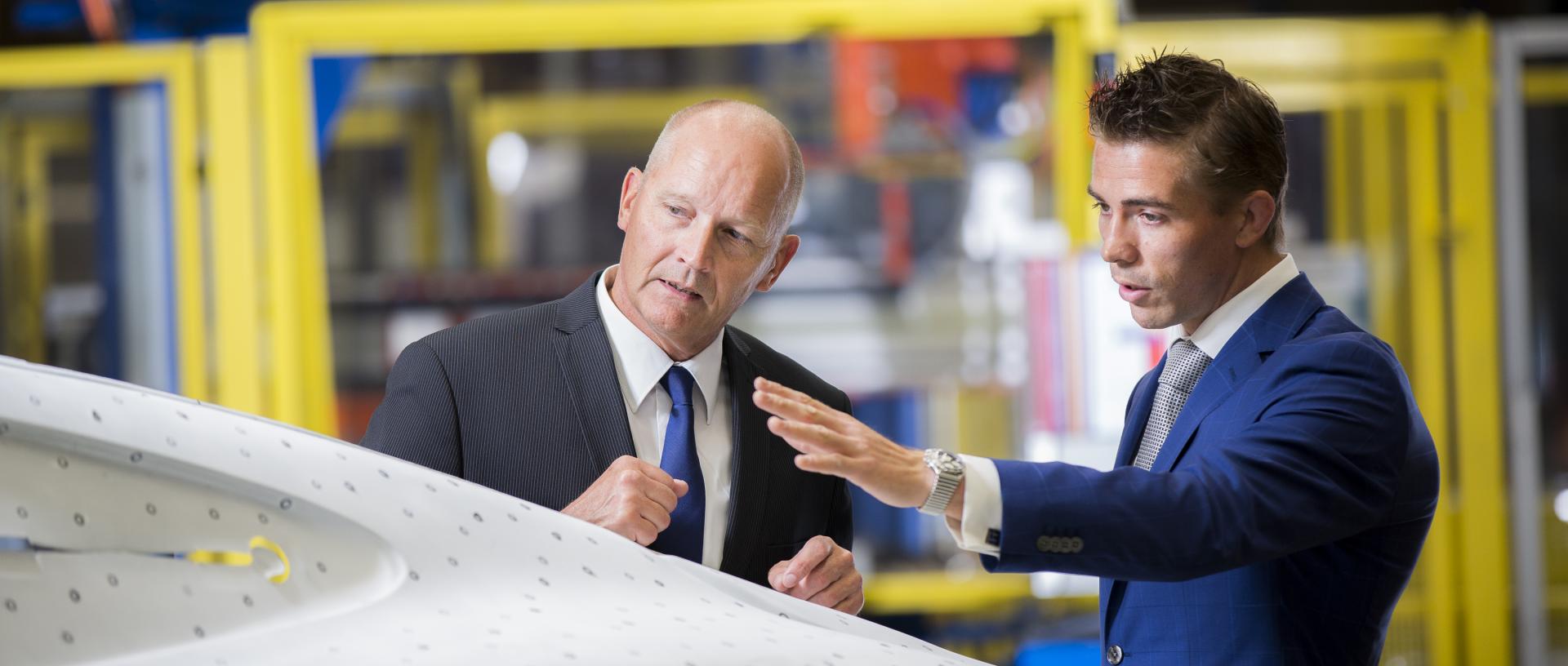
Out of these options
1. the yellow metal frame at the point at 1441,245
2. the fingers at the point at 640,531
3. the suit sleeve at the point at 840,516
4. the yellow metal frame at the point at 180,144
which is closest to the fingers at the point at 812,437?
the fingers at the point at 640,531

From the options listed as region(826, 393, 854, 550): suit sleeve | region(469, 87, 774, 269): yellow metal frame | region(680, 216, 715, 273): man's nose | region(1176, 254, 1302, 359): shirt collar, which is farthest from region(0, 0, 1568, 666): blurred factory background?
region(1176, 254, 1302, 359): shirt collar

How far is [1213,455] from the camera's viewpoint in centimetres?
132

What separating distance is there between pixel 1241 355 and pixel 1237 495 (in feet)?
0.85

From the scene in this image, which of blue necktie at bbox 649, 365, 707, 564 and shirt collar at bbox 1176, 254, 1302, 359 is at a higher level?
shirt collar at bbox 1176, 254, 1302, 359

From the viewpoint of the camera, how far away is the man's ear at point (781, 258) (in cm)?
Result: 184

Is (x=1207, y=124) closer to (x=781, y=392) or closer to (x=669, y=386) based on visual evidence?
(x=781, y=392)

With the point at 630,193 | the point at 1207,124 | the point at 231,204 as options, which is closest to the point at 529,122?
the point at 231,204

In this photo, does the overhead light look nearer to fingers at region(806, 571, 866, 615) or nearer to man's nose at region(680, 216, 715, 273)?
man's nose at region(680, 216, 715, 273)

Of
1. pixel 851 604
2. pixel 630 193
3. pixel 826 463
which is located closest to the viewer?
pixel 826 463

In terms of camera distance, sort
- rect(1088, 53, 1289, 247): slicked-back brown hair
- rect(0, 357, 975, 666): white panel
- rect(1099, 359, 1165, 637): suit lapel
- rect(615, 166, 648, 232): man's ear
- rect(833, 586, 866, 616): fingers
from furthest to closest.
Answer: rect(615, 166, 648, 232): man's ear, rect(833, 586, 866, 616): fingers, rect(1099, 359, 1165, 637): suit lapel, rect(1088, 53, 1289, 247): slicked-back brown hair, rect(0, 357, 975, 666): white panel

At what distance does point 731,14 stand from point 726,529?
2.80 meters

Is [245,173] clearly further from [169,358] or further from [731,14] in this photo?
[731,14]

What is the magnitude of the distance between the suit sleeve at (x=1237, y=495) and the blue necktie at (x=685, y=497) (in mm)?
487

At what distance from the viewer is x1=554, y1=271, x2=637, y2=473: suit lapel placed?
1.66 metres
